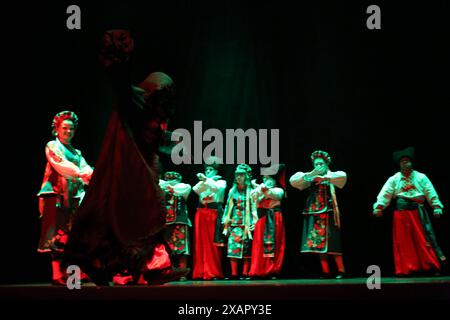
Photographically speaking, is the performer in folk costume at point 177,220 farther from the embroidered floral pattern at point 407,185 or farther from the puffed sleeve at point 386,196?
the embroidered floral pattern at point 407,185

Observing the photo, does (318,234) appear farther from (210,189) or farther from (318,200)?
(210,189)

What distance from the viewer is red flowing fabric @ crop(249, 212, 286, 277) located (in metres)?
7.27

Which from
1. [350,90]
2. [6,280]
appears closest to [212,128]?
[350,90]

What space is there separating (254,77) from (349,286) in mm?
5155

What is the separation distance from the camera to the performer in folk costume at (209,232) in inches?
295

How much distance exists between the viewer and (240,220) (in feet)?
24.5

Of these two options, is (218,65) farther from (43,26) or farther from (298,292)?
(298,292)

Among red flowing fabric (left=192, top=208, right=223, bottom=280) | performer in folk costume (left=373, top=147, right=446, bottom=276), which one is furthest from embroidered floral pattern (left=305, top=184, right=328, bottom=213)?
red flowing fabric (left=192, top=208, right=223, bottom=280)

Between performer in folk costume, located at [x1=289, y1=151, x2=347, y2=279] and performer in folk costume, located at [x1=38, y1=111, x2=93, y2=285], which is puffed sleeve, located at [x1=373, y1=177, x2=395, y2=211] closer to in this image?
performer in folk costume, located at [x1=289, y1=151, x2=347, y2=279]

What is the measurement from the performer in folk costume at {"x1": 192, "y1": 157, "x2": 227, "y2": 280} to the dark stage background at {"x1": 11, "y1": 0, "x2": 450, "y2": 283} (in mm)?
779

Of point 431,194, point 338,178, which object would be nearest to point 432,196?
point 431,194

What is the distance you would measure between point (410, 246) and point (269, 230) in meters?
1.74

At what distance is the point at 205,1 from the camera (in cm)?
832

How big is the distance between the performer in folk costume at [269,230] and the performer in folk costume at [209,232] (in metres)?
0.47
